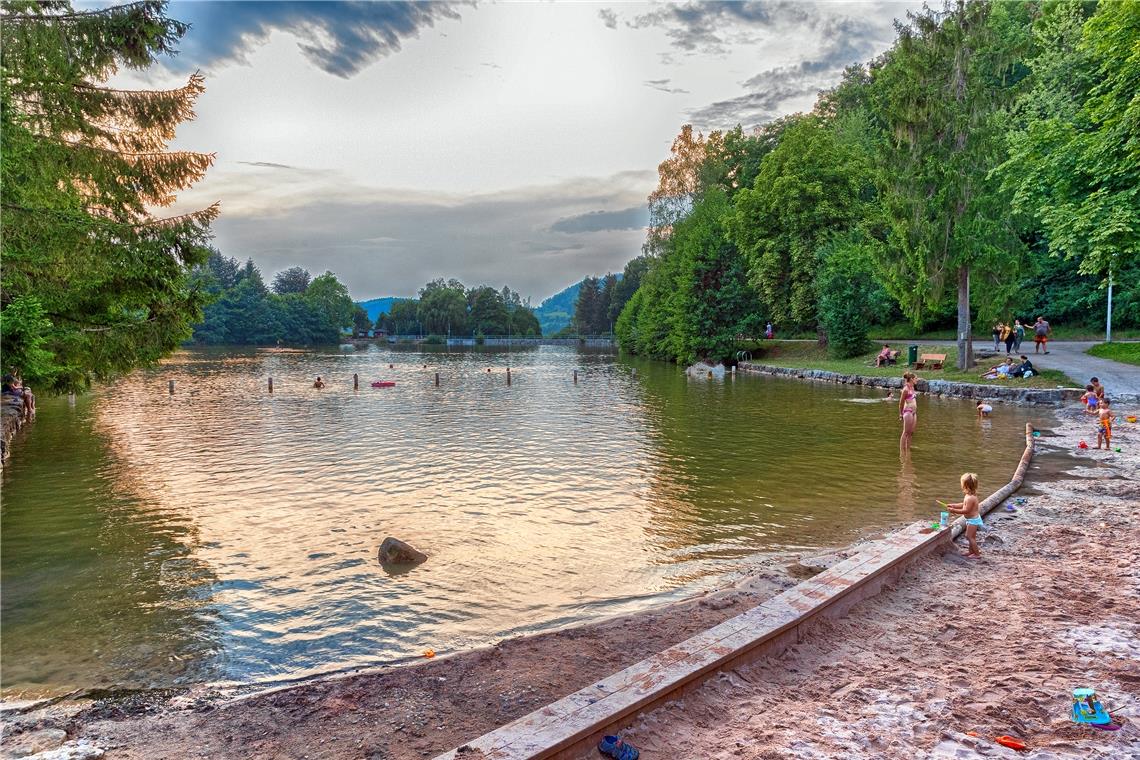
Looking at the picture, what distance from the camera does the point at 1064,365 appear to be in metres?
29.0

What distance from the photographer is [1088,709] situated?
4.29 metres

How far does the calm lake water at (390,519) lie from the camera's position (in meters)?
7.11

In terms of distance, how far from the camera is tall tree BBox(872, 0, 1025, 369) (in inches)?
1154

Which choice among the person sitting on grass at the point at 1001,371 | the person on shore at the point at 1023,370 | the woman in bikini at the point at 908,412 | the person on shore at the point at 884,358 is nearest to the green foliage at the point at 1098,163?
the person on shore at the point at 1023,370

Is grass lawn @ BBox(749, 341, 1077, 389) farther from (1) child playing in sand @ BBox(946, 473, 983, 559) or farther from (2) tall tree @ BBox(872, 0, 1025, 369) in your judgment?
(1) child playing in sand @ BBox(946, 473, 983, 559)

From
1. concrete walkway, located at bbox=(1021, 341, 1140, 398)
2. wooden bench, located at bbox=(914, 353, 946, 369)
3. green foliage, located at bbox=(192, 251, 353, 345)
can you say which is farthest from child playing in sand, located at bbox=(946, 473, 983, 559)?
green foliage, located at bbox=(192, 251, 353, 345)

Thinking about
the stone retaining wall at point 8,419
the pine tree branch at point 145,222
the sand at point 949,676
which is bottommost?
the sand at point 949,676

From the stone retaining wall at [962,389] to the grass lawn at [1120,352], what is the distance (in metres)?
7.94

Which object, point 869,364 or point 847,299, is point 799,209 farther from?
point 869,364

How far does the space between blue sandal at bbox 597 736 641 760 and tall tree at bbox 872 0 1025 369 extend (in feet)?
106

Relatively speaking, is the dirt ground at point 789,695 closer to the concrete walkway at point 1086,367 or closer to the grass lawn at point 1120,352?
the concrete walkway at point 1086,367

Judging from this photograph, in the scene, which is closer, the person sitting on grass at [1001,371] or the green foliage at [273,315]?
the person sitting on grass at [1001,371]

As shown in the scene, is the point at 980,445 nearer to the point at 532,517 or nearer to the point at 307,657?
the point at 532,517

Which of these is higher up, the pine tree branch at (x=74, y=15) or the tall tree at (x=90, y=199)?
the pine tree branch at (x=74, y=15)
